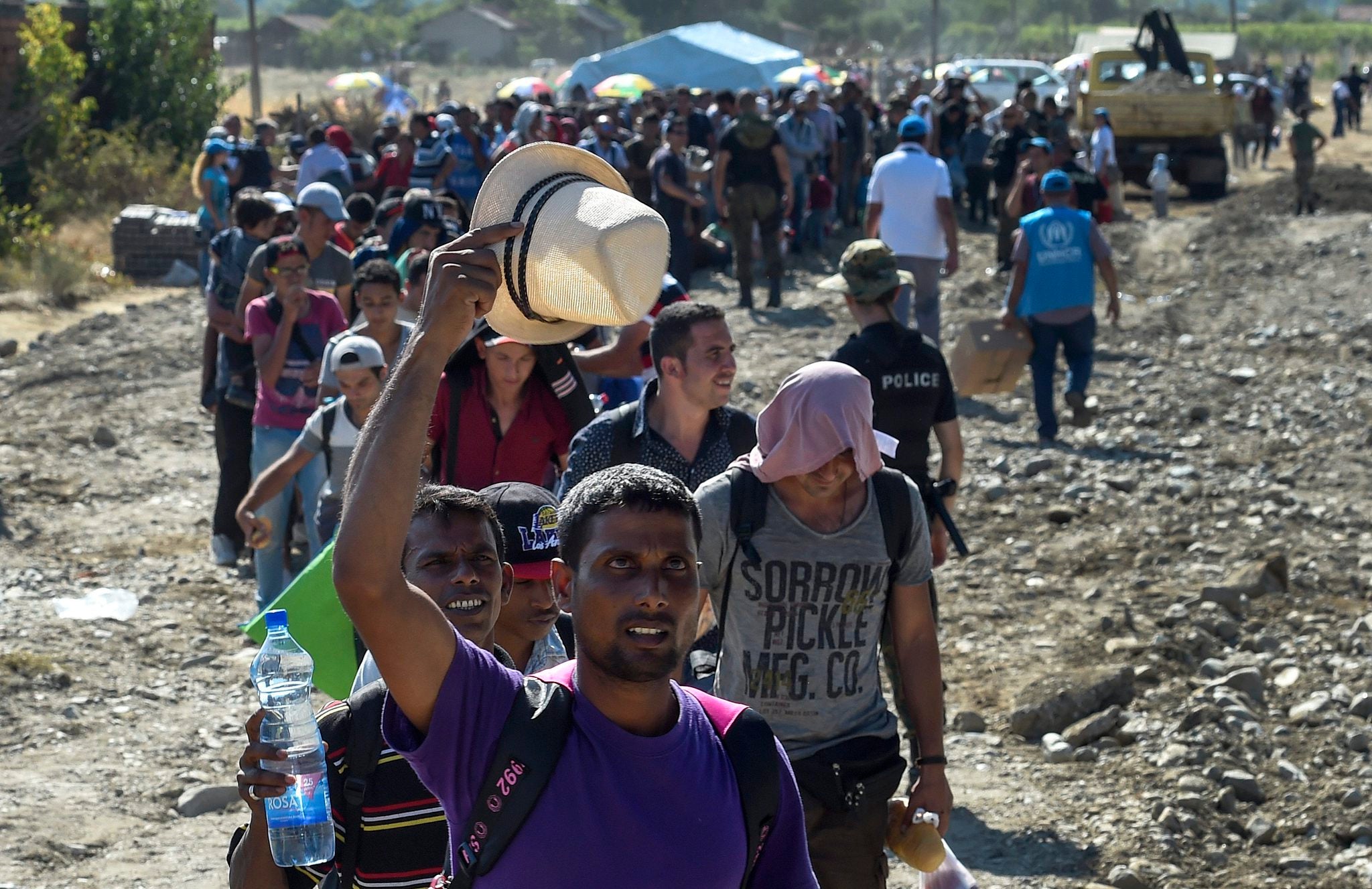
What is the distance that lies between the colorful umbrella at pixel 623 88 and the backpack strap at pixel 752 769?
118ft

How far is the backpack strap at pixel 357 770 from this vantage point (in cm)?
278

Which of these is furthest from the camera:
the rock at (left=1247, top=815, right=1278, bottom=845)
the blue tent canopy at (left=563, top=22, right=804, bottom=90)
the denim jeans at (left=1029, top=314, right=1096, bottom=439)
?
the blue tent canopy at (left=563, top=22, right=804, bottom=90)

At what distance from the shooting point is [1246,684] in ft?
22.6

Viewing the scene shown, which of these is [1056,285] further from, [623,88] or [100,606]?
[623,88]

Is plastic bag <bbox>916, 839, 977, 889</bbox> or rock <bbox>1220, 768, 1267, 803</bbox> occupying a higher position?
plastic bag <bbox>916, 839, 977, 889</bbox>

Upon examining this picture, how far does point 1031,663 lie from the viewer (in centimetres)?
750

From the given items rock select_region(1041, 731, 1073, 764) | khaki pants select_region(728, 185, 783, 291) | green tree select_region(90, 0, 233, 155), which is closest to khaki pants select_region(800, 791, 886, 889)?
rock select_region(1041, 731, 1073, 764)

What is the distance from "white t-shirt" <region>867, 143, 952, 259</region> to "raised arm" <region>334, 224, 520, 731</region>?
31.0 ft

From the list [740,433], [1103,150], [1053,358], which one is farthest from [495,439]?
[1103,150]

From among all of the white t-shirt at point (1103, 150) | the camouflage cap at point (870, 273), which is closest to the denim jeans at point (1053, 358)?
the camouflage cap at point (870, 273)

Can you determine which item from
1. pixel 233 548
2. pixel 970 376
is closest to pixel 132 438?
pixel 233 548

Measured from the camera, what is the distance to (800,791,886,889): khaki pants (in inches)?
151

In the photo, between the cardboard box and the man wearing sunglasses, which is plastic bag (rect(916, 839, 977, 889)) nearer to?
the man wearing sunglasses

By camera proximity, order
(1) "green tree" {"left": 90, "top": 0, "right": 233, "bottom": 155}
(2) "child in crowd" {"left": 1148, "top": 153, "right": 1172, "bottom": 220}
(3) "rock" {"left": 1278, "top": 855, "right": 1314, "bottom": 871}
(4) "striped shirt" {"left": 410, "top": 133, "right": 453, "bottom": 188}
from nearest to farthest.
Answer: (3) "rock" {"left": 1278, "top": 855, "right": 1314, "bottom": 871} < (4) "striped shirt" {"left": 410, "top": 133, "right": 453, "bottom": 188} < (2) "child in crowd" {"left": 1148, "top": 153, "right": 1172, "bottom": 220} < (1) "green tree" {"left": 90, "top": 0, "right": 233, "bottom": 155}
